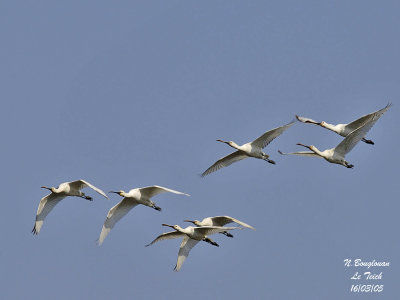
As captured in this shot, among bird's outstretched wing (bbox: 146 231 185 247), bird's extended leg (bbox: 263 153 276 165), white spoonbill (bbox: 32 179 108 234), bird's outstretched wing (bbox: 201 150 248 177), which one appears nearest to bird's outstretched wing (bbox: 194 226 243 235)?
bird's outstretched wing (bbox: 146 231 185 247)

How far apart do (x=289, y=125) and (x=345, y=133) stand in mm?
2655

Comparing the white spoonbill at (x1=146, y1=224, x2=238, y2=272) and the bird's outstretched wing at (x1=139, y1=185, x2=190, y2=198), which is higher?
the bird's outstretched wing at (x1=139, y1=185, x2=190, y2=198)

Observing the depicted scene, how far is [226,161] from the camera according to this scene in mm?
53531

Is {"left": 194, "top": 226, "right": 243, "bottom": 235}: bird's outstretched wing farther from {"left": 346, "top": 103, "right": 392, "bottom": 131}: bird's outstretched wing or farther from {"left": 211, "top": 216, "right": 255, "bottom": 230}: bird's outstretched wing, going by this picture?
{"left": 346, "top": 103, "right": 392, "bottom": 131}: bird's outstretched wing

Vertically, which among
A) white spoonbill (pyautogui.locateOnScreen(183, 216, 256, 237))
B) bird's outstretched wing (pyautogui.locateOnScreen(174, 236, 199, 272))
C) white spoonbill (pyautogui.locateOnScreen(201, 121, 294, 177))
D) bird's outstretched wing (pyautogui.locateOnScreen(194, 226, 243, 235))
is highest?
white spoonbill (pyautogui.locateOnScreen(201, 121, 294, 177))

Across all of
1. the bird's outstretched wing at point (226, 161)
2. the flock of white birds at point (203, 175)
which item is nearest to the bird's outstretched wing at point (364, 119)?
the flock of white birds at point (203, 175)

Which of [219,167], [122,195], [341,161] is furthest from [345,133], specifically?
[122,195]

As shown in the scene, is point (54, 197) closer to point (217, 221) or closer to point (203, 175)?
point (203, 175)

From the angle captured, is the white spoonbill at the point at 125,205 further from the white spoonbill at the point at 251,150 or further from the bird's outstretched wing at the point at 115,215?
the white spoonbill at the point at 251,150

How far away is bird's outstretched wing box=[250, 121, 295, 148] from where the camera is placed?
Answer: 1958 inches

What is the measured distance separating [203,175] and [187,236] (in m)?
3.32

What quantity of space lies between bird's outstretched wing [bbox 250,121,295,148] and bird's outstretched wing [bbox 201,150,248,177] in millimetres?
1827

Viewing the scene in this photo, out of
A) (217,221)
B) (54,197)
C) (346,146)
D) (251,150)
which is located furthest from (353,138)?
(54,197)

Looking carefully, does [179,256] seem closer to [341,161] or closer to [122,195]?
[122,195]
